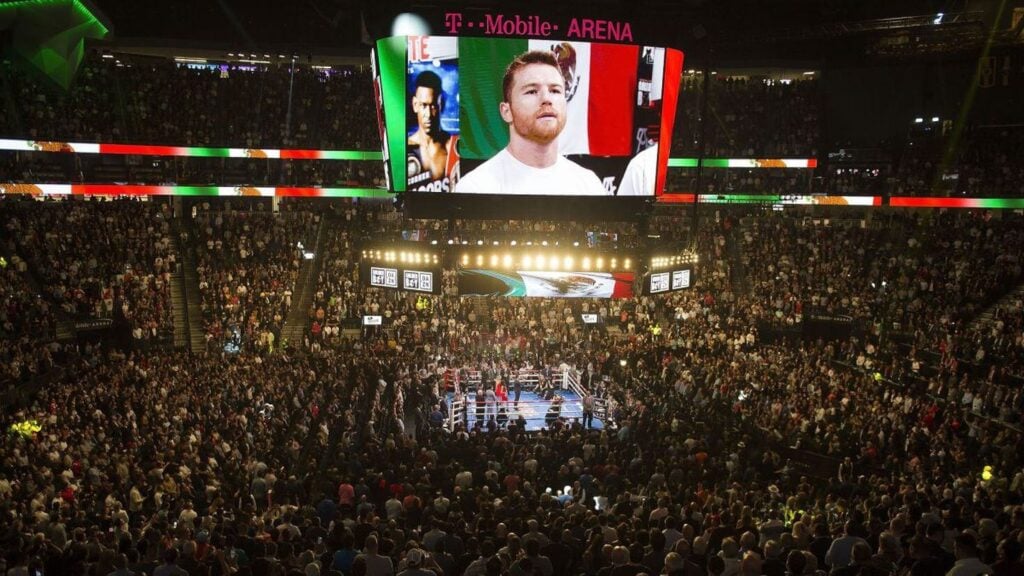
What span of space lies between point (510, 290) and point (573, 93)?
4935mm

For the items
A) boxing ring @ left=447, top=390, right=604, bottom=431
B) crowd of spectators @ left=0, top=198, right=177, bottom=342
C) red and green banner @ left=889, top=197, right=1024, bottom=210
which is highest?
red and green banner @ left=889, top=197, right=1024, bottom=210

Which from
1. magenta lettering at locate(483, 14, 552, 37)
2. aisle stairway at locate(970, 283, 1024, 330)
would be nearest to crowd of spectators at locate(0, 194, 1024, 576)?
aisle stairway at locate(970, 283, 1024, 330)

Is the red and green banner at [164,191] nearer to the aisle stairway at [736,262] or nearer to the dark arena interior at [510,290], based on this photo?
the dark arena interior at [510,290]

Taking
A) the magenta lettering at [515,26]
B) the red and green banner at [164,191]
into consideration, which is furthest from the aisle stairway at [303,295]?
the magenta lettering at [515,26]

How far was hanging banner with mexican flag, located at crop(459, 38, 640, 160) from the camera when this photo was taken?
715 inches

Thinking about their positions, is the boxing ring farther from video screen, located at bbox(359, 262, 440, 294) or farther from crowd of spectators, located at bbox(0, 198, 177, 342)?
crowd of spectators, located at bbox(0, 198, 177, 342)

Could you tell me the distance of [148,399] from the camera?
57.7 feet

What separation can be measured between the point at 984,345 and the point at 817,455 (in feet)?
24.9

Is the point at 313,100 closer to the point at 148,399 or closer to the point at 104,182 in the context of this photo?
the point at 104,182

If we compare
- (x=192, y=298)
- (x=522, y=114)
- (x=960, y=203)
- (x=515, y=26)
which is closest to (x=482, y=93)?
(x=522, y=114)

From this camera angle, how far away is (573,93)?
1864cm

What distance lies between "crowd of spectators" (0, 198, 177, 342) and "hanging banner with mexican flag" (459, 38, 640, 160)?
12240mm

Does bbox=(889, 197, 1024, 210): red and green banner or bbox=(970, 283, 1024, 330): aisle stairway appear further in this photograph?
bbox=(889, 197, 1024, 210): red and green banner

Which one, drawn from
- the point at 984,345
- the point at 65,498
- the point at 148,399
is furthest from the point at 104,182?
the point at 984,345
